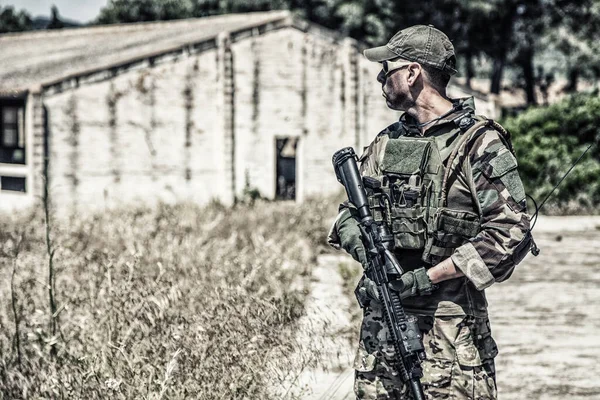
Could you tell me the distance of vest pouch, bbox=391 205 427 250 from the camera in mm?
3316

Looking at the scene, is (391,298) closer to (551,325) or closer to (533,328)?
(533,328)

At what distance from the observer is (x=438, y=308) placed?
3.33 m

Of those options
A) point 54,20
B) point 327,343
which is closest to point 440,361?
point 327,343

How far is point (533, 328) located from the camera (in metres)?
7.42

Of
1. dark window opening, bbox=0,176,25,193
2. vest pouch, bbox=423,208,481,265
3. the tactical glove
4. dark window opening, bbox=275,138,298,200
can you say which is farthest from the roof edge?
vest pouch, bbox=423,208,481,265

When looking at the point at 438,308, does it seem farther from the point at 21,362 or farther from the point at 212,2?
the point at 212,2

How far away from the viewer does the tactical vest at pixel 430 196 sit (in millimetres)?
3270

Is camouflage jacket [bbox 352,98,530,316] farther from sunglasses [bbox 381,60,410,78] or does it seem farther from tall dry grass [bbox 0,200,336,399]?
tall dry grass [bbox 0,200,336,399]

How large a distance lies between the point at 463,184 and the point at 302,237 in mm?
8647

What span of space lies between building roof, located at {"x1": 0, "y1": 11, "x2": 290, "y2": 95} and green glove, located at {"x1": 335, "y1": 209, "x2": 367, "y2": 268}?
14067 mm

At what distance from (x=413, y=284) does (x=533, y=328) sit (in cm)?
457

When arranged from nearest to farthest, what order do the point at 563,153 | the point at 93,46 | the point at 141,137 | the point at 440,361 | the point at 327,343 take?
1. the point at 440,361
2. the point at 327,343
3. the point at 563,153
4. the point at 141,137
5. the point at 93,46

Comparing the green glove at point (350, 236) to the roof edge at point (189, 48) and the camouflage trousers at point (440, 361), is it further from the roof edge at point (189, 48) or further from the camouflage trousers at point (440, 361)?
the roof edge at point (189, 48)

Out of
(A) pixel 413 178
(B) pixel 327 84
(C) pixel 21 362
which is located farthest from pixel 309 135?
(A) pixel 413 178
